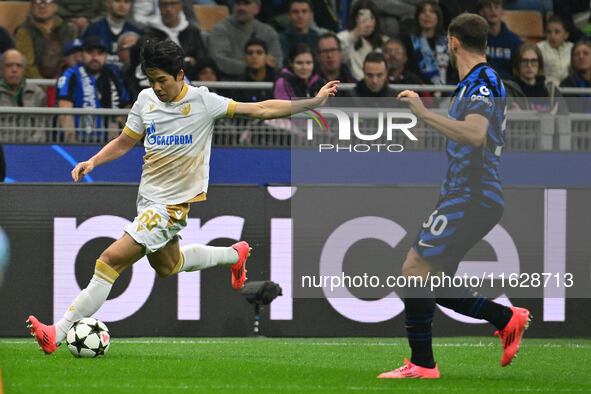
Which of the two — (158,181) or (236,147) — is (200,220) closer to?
(236,147)

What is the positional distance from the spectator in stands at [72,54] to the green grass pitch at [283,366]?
Result: 422cm

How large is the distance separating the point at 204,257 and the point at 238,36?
5.40m

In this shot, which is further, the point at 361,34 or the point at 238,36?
the point at 361,34

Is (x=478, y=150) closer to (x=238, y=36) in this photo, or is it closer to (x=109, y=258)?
(x=109, y=258)

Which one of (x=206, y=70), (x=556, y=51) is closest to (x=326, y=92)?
(x=206, y=70)

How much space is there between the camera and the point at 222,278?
1027 cm

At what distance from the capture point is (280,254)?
1025cm

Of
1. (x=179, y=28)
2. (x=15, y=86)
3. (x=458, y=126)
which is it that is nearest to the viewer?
(x=458, y=126)

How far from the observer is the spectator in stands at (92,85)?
12.0 meters

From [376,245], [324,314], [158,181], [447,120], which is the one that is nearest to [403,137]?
[376,245]

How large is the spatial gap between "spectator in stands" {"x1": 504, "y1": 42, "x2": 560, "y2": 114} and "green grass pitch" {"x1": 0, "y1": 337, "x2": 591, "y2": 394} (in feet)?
9.16

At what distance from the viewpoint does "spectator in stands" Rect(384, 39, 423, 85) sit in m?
13.3

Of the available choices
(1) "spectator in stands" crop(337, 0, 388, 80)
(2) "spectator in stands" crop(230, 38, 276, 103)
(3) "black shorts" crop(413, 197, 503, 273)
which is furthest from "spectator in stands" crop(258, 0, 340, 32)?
(3) "black shorts" crop(413, 197, 503, 273)

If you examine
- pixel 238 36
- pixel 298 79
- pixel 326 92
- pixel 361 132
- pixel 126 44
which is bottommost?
pixel 361 132
